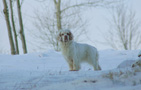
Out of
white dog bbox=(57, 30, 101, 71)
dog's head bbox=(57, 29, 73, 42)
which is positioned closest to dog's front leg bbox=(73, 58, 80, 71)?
white dog bbox=(57, 30, 101, 71)

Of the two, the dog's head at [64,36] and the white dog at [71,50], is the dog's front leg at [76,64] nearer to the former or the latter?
the white dog at [71,50]

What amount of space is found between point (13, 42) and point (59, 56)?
12.6ft

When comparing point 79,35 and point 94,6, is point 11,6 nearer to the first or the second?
point 94,6

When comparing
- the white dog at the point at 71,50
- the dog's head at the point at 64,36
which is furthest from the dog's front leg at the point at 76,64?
the dog's head at the point at 64,36

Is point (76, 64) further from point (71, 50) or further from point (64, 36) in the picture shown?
point (64, 36)

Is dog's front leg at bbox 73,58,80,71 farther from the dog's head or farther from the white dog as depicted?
the dog's head

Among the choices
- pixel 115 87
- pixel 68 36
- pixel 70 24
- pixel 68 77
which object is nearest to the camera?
pixel 115 87

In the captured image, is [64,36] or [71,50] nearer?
[64,36]

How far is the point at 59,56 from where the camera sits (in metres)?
12.1

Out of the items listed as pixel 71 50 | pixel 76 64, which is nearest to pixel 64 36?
pixel 71 50

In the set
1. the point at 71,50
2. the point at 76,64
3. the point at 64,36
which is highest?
the point at 64,36

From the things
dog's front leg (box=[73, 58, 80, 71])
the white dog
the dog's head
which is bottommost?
dog's front leg (box=[73, 58, 80, 71])

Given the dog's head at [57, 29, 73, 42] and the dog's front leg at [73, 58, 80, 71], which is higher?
the dog's head at [57, 29, 73, 42]

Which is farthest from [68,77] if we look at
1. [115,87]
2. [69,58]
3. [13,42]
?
[13,42]
